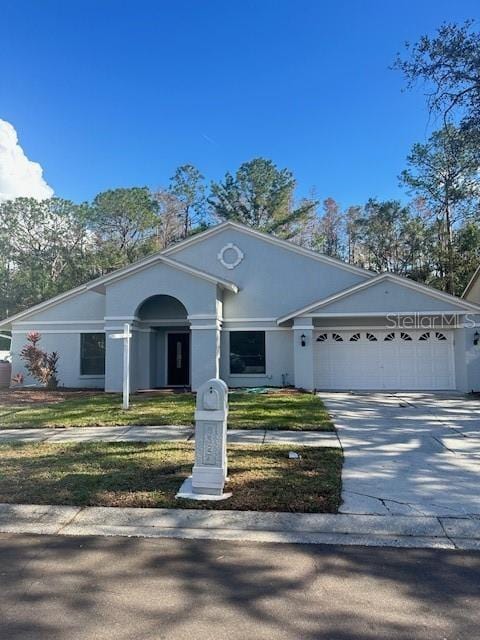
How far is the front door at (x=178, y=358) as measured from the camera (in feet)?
62.7

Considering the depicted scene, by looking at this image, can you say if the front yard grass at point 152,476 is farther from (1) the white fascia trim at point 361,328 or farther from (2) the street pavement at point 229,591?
(1) the white fascia trim at point 361,328

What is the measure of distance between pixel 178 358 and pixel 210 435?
44.8 feet

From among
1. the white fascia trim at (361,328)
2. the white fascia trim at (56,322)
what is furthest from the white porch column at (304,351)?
the white fascia trim at (56,322)

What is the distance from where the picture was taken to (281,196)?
36.8 meters

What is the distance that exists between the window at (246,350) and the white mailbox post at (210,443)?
12661 millimetres

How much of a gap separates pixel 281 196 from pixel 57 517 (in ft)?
112

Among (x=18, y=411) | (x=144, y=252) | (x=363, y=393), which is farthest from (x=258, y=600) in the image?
(x=144, y=252)

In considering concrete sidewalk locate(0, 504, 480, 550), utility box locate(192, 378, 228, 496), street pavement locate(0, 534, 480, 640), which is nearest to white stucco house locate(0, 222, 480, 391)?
utility box locate(192, 378, 228, 496)

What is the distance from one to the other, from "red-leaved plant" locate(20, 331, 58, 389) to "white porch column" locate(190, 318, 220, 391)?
225 inches

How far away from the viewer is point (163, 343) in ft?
62.9

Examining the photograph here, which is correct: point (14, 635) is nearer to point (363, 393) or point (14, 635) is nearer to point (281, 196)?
point (363, 393)

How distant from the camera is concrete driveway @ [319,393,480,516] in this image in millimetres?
5418

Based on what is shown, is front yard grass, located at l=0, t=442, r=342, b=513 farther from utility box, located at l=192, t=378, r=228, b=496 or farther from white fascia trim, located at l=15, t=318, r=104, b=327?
white fascia trim, located at l=15, t=318, r=104, b=327

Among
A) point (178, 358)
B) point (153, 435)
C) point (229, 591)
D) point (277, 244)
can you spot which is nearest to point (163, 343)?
point (178, 358)
